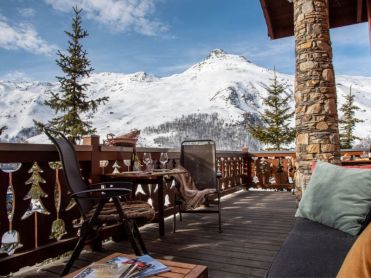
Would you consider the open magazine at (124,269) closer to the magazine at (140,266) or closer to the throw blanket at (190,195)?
the magazine at (140,266)

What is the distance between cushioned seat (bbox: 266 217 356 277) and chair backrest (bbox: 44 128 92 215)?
157cm

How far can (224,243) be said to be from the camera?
3.16 meters

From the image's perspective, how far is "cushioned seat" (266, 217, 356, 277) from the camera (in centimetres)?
136

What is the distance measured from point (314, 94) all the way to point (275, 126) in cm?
1117

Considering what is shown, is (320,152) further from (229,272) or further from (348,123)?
(348,123)

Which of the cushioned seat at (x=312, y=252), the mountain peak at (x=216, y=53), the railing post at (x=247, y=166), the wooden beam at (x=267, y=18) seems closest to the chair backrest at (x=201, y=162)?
the cushioned seat at (x=312, y=252)

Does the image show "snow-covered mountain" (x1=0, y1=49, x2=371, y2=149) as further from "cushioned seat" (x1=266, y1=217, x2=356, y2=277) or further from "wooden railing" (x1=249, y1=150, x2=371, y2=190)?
"cushioned seat" (x1=266, y1=217, x2=356, y2=277)

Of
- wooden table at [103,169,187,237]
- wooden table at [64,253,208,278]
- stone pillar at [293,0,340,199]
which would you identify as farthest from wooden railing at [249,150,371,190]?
wooden table at [64,253,208,278]

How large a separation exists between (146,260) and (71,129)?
11286 mm

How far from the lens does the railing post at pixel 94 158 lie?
10.2 feet

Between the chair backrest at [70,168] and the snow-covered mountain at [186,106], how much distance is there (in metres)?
42.0

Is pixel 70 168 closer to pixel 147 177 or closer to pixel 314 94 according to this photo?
pixel 147 177

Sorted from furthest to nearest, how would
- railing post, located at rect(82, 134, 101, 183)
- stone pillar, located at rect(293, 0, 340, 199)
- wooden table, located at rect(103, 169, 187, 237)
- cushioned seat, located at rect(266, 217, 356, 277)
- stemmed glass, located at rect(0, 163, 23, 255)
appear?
stone pillar, located at rect(293, 0, 340, 199), railing post, located at rect(82, 134, 101, 183), wooden table, located at rect(103, 169, 187, 237), stemmed glass, located at rect(0, 163, 23, 255), cushioned seat, located at rect(266, 217, 356, 277)

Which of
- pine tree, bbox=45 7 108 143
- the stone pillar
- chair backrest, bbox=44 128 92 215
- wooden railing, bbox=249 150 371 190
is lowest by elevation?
wooden railing, bbox=249 150 371 190
